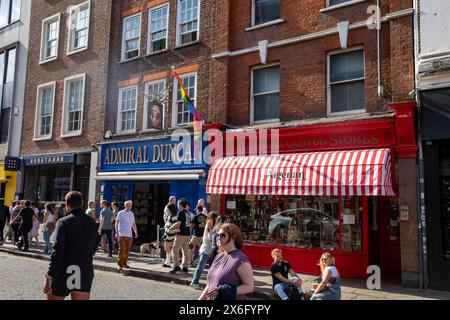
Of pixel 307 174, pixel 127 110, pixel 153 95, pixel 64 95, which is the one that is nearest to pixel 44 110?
pixel 64 95

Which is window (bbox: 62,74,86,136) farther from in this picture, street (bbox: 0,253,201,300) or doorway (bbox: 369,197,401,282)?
doorway (bbox: 369,197,401,282)

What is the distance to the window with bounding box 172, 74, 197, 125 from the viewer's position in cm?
1457

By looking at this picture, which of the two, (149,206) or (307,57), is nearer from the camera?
(307,57)

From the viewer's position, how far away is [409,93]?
9.82m

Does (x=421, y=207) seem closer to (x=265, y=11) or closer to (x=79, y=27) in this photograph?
(x=265, y=11)

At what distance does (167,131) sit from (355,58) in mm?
6947

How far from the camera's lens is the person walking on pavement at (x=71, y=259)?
15.8 ft

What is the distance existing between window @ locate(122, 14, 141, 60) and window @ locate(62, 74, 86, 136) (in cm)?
253

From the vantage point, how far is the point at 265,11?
43.3ft

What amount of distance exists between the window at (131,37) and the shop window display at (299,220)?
7.75 meters

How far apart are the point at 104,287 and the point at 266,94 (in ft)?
24.0

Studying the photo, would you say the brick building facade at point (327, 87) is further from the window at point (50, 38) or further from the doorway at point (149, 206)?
the window at point (50, 38)

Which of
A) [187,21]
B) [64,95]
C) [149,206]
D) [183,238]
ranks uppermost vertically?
[187,21]

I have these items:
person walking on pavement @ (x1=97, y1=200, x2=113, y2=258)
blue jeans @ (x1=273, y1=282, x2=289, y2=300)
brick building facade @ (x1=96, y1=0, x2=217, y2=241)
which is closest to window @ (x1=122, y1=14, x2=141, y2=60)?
brick building facade @ (x1=96, y1=0, x2=217, y2=241)
